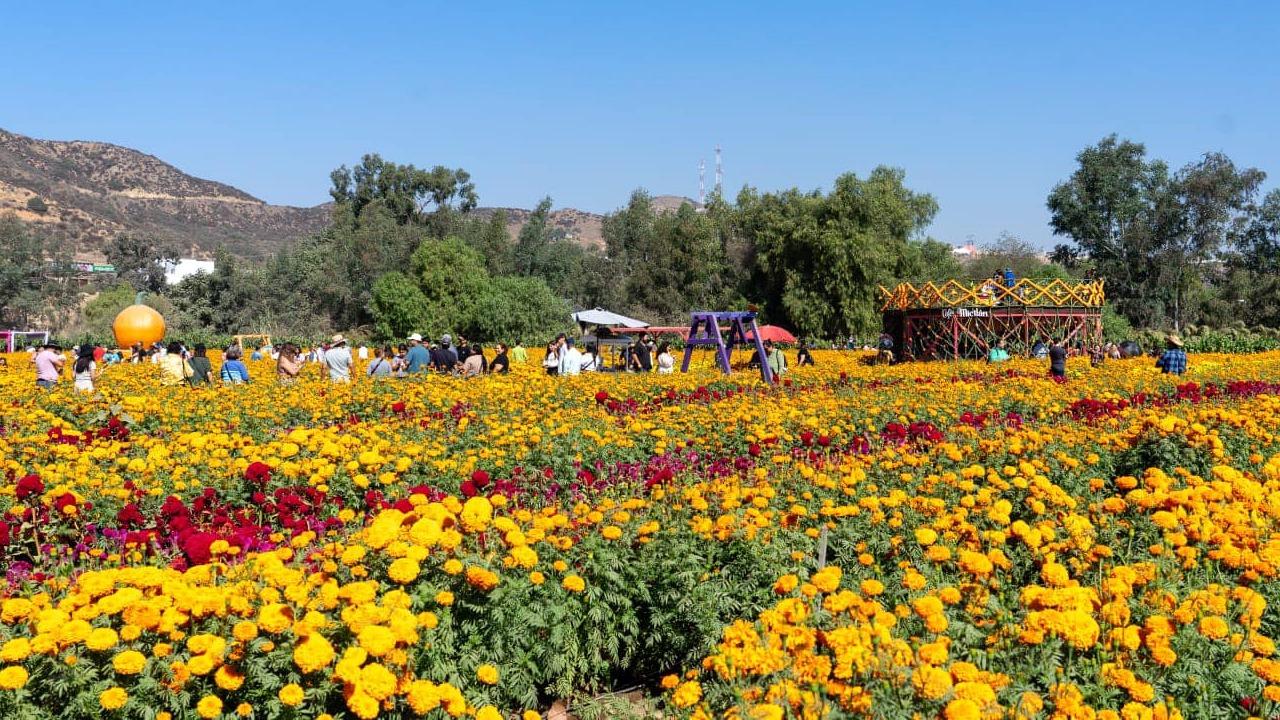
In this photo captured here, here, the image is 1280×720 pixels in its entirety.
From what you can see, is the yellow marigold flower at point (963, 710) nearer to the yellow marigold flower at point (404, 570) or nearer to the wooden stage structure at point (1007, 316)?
the yellow marigold flower at point (404, 570)

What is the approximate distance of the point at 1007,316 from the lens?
25.5 metres

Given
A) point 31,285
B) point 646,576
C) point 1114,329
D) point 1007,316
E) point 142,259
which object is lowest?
point 646,576

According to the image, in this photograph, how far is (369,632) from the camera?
288 centimetres

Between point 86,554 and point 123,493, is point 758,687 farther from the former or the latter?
point 123,493

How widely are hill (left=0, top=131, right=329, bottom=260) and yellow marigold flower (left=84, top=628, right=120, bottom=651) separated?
99.8m

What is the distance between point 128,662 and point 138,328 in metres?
33.0

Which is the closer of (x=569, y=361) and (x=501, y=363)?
(x=501, y=363)

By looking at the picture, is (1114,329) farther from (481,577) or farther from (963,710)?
(963,710)

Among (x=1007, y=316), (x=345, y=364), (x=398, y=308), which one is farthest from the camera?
(x=398, y=308)

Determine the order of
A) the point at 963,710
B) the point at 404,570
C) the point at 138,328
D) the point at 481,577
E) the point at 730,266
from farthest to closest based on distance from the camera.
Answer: the point at 730,266
the point at 138,328
the point at 481,577
the point at 404,570
the point at 963,710

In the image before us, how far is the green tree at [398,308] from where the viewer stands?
52.6 metres

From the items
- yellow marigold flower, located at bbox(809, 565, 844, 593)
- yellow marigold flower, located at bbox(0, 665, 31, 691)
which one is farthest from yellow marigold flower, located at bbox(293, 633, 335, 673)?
yellow marigold flower, located at bbox(809, 565, 844, 593)

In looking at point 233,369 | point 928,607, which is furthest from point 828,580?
point 233,369

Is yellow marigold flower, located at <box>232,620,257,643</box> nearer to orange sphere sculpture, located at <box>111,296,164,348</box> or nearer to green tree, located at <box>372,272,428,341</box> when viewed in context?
orange sphere sculpture, located at <box>111,296,164,348</box>
